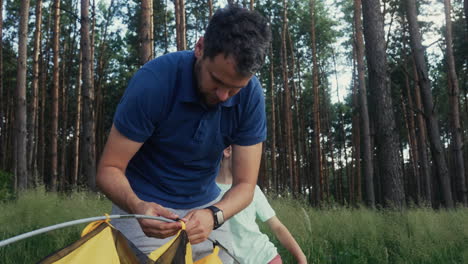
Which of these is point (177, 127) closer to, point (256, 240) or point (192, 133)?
point (192, 133)

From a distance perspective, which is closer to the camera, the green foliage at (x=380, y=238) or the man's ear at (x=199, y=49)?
the man's ear at (x=199, y=49)

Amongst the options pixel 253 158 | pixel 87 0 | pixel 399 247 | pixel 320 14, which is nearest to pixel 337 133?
pixel 320 14

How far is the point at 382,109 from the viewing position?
313 inches

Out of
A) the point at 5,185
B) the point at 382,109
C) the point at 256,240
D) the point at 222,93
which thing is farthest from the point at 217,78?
the point at 5,185

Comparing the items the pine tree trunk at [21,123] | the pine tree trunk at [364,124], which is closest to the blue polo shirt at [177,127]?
the pine tree trunk at [21,123]

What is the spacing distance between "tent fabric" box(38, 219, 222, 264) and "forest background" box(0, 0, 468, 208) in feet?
21.3

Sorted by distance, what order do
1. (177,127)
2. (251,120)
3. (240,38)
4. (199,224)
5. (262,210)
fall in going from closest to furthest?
(240,38)
(199,224)
(177,127)
(251,120)
(262,210)

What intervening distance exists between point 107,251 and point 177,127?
2.04ft

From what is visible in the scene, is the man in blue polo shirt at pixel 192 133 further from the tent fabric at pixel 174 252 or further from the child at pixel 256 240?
the child at pixel 256 240

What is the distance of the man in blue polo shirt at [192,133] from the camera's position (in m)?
1.65

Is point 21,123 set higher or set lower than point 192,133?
higher

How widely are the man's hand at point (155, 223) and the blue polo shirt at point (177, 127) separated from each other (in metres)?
0.29

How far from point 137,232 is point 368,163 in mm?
14828

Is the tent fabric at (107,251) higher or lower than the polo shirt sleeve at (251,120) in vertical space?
lower
